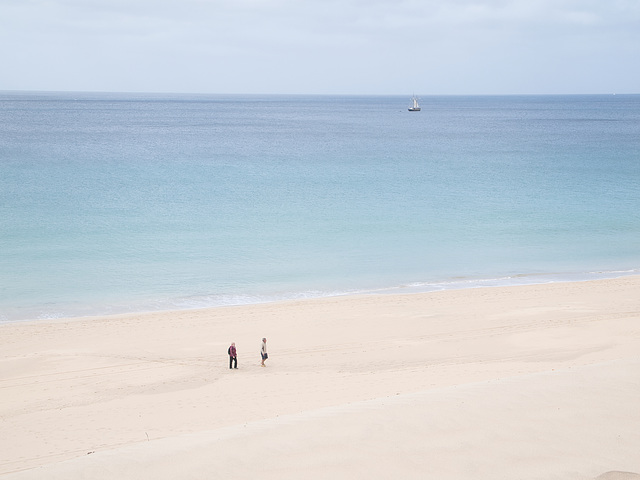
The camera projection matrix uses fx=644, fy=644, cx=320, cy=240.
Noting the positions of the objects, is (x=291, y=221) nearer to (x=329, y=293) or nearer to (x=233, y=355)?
(x=329, y=293)

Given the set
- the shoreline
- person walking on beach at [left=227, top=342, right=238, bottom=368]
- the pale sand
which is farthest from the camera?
the shoreline

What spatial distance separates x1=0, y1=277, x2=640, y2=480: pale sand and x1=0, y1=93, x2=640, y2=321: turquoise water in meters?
3.44

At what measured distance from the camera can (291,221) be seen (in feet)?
124

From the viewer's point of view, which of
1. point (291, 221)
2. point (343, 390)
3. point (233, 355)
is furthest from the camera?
point (291, 221)

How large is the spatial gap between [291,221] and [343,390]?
24210 mm

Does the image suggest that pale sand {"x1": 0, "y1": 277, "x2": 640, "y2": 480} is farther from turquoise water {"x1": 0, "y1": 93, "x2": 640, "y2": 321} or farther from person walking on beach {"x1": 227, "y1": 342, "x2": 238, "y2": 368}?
turquoise water {"x1": 0, "y1": 93, "x2": 640, "y2": 321}

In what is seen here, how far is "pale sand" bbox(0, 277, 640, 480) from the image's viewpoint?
28.0 ft

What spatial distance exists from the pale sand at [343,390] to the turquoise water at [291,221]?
3.44 metres

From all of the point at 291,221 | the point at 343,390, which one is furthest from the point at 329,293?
the point at 291,221

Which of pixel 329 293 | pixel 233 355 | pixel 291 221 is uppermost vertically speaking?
pixel 291 221

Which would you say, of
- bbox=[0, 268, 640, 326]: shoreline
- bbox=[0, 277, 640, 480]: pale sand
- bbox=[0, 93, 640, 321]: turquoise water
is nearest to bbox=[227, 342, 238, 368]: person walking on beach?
bbox=[0, 277, 640, 480]: pale sand

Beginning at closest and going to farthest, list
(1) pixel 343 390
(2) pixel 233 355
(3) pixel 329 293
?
(1) pixel 343 390 → (2) pixel 233 355 → (3) pixel 329 293

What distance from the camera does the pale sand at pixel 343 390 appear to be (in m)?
8.52

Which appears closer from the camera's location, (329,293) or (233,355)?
(233,355)
